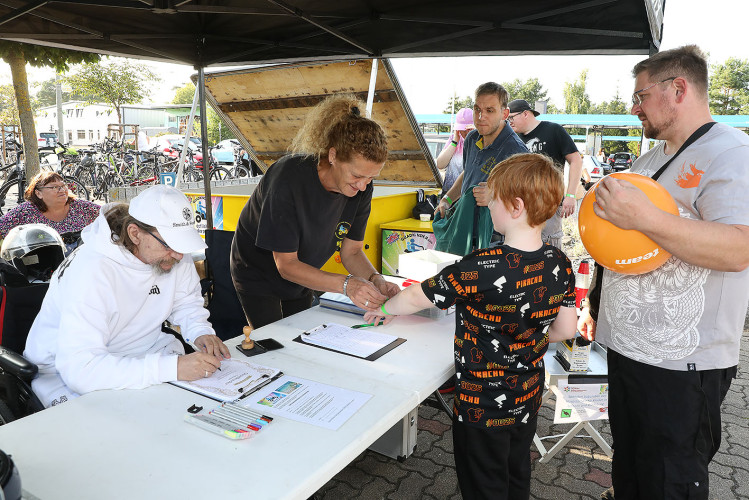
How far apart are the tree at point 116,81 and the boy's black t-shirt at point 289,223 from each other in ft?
69.7

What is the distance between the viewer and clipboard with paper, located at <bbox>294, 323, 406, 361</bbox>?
5.90 feet

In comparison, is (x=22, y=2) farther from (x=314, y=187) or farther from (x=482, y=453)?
(x=482, y=453)

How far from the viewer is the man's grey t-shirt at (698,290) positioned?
1375 mm

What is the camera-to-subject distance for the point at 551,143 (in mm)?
4090

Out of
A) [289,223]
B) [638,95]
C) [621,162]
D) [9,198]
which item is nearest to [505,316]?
[638,95]

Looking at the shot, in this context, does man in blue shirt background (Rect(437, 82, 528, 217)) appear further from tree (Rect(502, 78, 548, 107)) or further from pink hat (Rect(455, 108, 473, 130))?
tree (Rect(502, 78, 548, 107))

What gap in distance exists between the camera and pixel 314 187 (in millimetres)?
2131

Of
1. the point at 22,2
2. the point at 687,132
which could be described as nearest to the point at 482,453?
the point at 687,132

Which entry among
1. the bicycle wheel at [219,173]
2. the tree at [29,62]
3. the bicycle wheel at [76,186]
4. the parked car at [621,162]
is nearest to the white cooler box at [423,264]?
the tree at [29,62]

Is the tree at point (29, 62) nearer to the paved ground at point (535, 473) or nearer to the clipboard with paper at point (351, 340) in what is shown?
the clipboard with paper at point (351, 340)

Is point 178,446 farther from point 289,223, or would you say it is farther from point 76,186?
point 76,186

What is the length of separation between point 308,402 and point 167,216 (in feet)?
2.45

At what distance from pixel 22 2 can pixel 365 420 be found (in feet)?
10.4

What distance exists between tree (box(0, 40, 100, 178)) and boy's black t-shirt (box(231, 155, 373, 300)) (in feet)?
16.2
